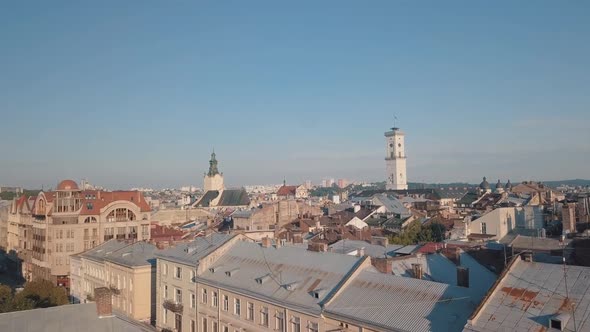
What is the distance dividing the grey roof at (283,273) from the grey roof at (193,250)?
136 centimetres

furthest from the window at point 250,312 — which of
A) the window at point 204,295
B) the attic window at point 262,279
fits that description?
the window at point 204,295

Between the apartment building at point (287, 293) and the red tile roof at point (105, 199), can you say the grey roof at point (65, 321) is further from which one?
the red tile roof at point (105, 199)

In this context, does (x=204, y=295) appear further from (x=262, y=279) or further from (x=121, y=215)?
(x=121, y=215)

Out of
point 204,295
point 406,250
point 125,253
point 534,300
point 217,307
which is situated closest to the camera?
point 534,300

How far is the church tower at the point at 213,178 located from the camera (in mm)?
183000

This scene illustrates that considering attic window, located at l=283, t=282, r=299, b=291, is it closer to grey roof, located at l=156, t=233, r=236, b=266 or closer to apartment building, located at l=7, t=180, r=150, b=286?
grey roof, located at l=156, t=233, r=236, b=266

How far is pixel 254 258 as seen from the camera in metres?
37.5

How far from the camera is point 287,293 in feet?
101

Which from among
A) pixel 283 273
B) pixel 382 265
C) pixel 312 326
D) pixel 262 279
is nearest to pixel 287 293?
pixel 283 273

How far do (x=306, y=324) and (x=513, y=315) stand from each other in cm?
1132

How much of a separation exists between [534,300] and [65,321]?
19.9 metres

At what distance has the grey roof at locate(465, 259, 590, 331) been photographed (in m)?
19.9

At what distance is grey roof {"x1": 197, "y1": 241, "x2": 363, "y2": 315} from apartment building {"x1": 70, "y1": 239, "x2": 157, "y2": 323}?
35.5 ft

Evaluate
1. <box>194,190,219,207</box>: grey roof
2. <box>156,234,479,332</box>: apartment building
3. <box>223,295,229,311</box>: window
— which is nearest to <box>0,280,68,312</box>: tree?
<box>156,234,479,332</box>: apartment building
